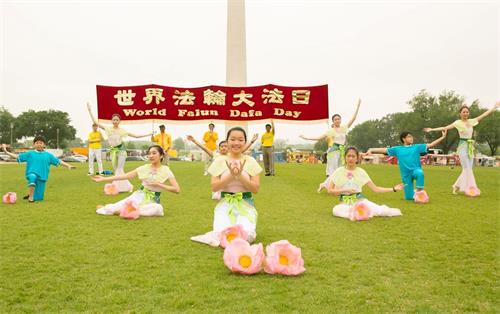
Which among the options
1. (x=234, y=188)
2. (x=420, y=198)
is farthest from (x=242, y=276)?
(x=420, y=198)

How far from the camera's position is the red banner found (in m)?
17.6

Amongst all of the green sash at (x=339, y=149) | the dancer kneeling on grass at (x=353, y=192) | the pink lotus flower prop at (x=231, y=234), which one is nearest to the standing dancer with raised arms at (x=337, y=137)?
the green sash at (x=339, y=149)

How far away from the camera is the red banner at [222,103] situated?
17609 millimetres

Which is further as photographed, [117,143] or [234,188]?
[117,143]

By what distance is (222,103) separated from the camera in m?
18.7

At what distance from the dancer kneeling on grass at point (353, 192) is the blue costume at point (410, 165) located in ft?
9.94

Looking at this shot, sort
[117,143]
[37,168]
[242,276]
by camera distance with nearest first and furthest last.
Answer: [242,276]
[37,168]
[117,143]

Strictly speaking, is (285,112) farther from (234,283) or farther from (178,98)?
(234,283)

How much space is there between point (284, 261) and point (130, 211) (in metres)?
4.27

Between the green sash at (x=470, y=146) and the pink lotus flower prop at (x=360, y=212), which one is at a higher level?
the green sash at (x=470, y=146)

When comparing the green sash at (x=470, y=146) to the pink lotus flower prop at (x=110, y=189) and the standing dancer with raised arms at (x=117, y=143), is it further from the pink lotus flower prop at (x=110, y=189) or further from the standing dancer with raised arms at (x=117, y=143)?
the pink lotus flower prop at (x=110, y=189)

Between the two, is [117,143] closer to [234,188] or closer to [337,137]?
[337,137]

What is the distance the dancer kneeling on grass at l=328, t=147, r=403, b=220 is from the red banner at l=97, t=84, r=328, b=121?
9450 millimetres

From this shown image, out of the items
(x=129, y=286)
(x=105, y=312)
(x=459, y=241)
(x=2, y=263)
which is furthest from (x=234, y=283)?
(x=459, y=241)
